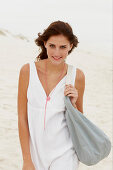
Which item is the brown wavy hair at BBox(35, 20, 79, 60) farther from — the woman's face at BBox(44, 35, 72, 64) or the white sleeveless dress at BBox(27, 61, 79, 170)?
the white sleeveless dress at BBox(27, 61, 79, 170)

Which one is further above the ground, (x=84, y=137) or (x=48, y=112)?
(x=48, y=112)

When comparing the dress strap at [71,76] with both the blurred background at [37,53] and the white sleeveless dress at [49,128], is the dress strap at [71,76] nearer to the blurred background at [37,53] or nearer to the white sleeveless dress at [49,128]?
the white sleeveless dress at [49,128]

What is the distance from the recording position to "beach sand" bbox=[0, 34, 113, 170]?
15.8ft

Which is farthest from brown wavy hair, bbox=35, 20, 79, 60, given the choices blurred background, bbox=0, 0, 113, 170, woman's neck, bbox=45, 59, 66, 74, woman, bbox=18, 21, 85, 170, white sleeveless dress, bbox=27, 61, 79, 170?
blurred background, bbox=0, 0, 113, 170

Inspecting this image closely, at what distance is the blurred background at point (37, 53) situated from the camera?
17.4 ft

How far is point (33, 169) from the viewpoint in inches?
92.1

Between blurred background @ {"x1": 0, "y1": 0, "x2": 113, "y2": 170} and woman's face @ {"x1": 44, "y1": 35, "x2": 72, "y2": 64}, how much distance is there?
230cm

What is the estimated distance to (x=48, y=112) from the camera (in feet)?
7.61

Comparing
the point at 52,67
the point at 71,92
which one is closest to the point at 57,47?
the point at 52,67

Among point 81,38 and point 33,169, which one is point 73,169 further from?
point 81,38

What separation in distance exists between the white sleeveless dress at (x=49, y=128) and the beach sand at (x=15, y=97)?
2.00m

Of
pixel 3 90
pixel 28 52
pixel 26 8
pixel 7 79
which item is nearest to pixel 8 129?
pixel 3 90

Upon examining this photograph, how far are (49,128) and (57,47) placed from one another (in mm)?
570

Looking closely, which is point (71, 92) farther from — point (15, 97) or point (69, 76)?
point (15, 97)
